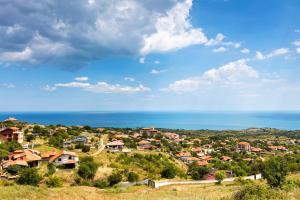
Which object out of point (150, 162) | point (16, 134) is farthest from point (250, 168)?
point (16, 134)

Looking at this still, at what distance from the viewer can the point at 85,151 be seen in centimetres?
5250

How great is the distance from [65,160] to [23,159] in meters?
5.82

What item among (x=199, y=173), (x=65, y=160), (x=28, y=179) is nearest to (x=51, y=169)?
(x=65, y=160)

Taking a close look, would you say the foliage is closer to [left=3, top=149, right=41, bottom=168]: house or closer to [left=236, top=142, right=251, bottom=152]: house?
[left=3, top=149, right=41, bottom=168]: house

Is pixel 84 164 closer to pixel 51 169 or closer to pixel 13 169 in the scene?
pixel 51 169

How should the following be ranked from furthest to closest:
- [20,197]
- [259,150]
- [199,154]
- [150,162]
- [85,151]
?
[259,150], [199,154], [85,151], [150,162], [20,197]

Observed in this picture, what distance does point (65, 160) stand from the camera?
43.2 m

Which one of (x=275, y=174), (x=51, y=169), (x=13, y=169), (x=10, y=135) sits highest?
(x=10, y=135)

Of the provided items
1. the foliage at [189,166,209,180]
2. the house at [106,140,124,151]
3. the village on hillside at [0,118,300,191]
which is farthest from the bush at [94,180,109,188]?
the house at [106,140,124,151]

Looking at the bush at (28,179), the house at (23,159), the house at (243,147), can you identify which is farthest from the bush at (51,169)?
the house at (243,147)

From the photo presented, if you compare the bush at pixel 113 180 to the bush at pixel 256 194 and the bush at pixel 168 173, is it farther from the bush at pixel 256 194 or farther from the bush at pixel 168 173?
the bush at pixel 256 194

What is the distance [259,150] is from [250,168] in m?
41.8

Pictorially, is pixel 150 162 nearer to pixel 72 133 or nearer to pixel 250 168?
pixel 250 168

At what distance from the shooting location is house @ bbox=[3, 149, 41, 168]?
126 feet
